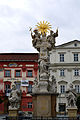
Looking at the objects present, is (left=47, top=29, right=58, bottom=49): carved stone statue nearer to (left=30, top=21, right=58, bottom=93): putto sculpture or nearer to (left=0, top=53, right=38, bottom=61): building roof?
(left=30, top=21, right=58, bottom=93): putto sculpture

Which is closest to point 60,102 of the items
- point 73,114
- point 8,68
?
point 8,68

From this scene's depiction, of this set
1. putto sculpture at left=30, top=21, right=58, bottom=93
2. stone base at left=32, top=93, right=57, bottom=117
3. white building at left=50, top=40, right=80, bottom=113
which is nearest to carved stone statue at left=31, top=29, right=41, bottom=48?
putto sculpture at left=30, top=21, right=58, bottom=93

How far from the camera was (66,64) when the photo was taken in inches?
1559

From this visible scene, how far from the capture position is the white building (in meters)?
39.1

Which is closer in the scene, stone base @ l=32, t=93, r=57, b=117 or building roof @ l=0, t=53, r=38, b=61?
stone base @ l=32, t=93, r=57, b=117

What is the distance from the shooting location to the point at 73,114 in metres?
15.6

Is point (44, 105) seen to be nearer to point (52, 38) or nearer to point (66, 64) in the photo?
point (52, 38)

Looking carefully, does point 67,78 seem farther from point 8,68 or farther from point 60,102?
point 8,68

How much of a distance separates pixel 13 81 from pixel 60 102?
9329 millimetres

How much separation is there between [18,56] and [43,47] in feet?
85.7

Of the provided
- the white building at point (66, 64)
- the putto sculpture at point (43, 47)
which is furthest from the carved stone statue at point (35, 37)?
the white building at point (66, 64)

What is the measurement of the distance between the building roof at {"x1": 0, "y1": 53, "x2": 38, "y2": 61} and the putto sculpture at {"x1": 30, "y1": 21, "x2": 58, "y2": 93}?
79.6ft

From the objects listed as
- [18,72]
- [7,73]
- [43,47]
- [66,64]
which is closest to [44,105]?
[43,47]

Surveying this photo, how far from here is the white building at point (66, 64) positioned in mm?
39125
